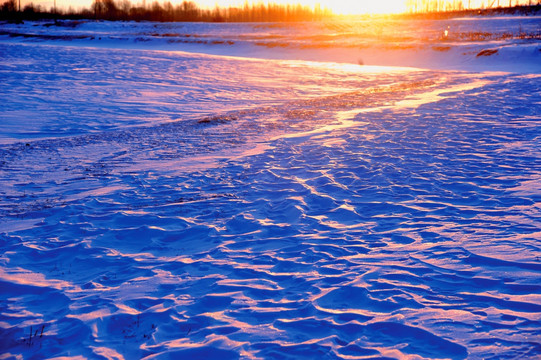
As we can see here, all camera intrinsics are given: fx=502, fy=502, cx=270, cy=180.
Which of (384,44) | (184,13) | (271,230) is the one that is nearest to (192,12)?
(184,13)

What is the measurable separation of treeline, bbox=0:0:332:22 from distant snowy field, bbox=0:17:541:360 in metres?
56.9

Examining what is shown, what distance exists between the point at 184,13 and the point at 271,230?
67.1m

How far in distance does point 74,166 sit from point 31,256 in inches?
126

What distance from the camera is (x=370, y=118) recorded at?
411 inches

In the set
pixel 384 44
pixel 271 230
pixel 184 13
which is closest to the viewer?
pixel 271 230

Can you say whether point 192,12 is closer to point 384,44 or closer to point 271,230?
point 384,44

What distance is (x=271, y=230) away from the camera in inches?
190

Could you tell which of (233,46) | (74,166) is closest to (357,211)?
(74,166)

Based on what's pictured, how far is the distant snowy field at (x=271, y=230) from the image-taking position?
10.2 ft

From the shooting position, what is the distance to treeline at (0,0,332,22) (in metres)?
65.6

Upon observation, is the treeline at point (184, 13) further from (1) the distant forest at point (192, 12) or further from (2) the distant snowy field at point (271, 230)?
(2) the distant snowy field at point (271, 230)

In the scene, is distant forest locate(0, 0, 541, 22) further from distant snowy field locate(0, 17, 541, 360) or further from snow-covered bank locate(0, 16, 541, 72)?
distant snowy field locate(0, 17, 541, 360)

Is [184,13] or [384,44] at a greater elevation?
[184,13]

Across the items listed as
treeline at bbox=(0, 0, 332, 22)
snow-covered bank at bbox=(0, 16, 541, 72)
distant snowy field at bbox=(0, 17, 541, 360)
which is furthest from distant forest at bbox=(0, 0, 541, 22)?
distant snowy field at bbox=(0, 17, 541, 360)
